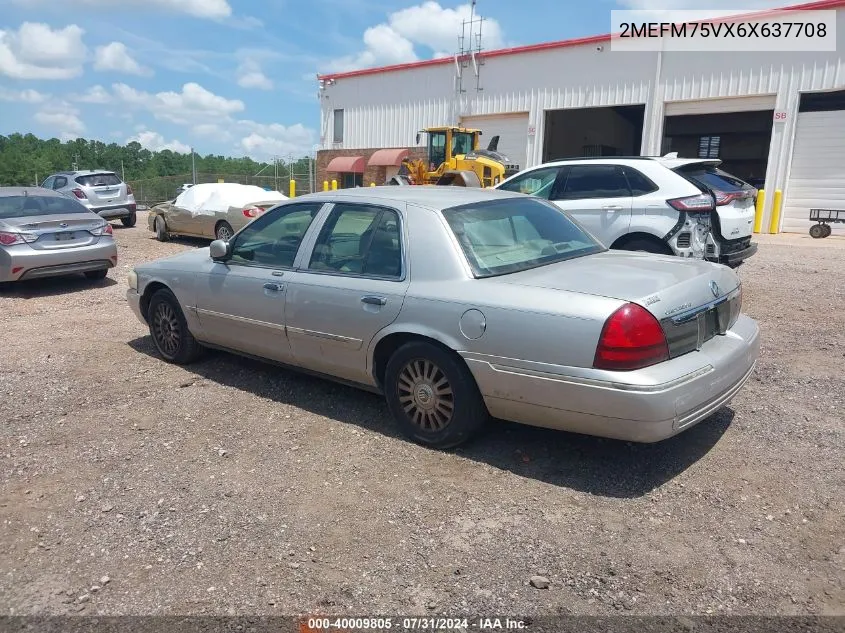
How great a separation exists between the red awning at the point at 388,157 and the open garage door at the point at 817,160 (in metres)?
14.7

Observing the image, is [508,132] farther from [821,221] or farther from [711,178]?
[711,178]

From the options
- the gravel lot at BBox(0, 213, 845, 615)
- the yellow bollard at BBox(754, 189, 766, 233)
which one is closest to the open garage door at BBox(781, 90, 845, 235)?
the yellow bollard at BBox(754, 189, 766, 233)

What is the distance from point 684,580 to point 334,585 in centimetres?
149

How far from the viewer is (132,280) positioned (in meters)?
6.13

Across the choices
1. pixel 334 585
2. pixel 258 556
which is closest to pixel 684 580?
pixel 334 585

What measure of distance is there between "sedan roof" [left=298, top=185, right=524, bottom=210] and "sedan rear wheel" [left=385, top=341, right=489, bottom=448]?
1.01 m

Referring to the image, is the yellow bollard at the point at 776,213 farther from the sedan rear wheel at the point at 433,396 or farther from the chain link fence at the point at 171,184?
the chain link fence at the point at 171,184

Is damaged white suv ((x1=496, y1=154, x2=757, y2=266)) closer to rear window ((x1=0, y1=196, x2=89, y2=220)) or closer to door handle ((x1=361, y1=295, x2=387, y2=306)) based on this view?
door handle ((x1=361, y1=295, x2=387, y2=306))

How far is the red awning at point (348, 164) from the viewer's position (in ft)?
99.5

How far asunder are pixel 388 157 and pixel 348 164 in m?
2.78

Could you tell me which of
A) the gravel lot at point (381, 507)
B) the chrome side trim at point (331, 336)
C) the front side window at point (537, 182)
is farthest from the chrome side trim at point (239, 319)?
the front side window at point (537, 182)

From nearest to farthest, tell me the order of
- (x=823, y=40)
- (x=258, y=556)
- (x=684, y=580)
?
(x=684, y=580) → (x=258, y=556) → (x=823, y=40)

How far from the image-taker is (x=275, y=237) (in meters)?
5.15

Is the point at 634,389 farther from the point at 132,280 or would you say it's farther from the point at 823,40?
the point at 823,40
